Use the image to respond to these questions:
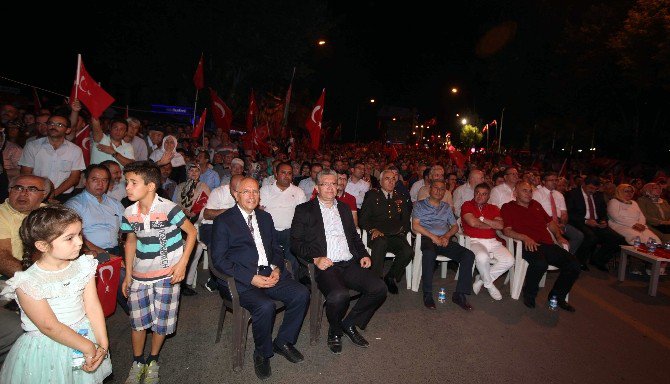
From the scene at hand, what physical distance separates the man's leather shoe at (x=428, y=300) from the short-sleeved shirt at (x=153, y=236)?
11.2 ft

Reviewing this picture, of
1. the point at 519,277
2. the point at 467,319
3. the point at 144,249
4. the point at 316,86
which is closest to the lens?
the point at 144,249

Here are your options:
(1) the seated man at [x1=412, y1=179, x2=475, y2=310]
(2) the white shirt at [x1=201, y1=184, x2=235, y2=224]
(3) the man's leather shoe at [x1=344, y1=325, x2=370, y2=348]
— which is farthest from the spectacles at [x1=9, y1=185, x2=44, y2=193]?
(1) the seated man at [x1=412, y1=179, x2=475, y2=310]

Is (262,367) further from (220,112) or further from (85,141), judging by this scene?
(220,112)

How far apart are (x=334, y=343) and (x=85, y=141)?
4712 millimetres

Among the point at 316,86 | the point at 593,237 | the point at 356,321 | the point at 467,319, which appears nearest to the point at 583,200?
the point at 593,237

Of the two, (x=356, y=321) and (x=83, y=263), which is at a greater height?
(x=83, y=263)

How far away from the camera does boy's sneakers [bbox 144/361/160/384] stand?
321 cm

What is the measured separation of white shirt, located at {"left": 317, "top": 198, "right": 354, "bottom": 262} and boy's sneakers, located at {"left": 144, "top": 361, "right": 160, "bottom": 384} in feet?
6.51

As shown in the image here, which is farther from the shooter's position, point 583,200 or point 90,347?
point 583,200

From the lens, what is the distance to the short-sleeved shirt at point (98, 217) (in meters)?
3.98

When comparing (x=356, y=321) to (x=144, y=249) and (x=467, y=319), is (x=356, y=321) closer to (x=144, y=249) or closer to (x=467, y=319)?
(x=467, y=319)

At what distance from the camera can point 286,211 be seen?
5738 millimetres

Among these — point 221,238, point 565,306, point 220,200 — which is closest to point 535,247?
point 565,306

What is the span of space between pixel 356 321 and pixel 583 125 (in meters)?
25.4
